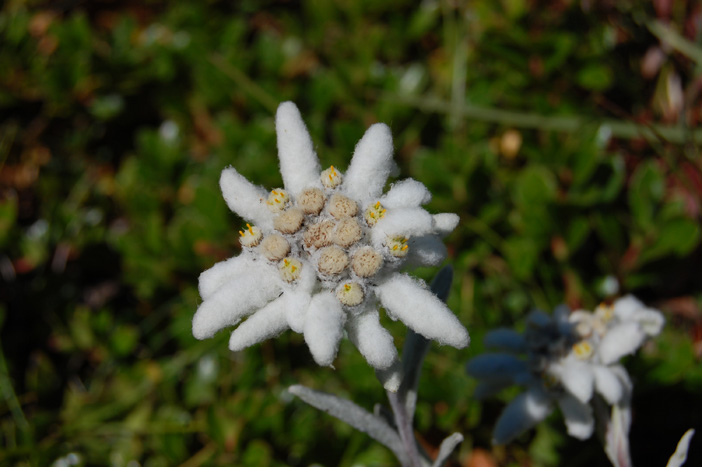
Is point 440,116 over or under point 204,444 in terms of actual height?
over

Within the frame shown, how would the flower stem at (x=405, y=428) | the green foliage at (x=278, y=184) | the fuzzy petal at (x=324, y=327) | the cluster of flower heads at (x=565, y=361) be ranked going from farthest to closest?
the green foliage at (x=278, y=184), the cluster of flower heads at (x=565, y=361), the flower stem at (x=405, y=428), the fuzzy petal at (x=324, y=327)

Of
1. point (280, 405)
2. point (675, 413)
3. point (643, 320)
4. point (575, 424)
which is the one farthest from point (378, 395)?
point (675, 413)

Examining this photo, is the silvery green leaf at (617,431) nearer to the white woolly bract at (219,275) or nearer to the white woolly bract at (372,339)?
the white woolly bract at (372,339)

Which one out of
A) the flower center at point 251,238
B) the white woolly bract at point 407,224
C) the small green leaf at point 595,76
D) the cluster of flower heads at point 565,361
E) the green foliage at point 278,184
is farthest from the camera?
the small green leaf at point 595,76

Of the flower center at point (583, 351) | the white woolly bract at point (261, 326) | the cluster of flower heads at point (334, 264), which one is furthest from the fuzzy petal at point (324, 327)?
the flower center at point (583, 351)

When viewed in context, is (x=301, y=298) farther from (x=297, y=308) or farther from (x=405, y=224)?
(x=405, y=224)

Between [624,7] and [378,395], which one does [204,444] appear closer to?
[378,395]

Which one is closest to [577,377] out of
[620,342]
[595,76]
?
[620,342]
